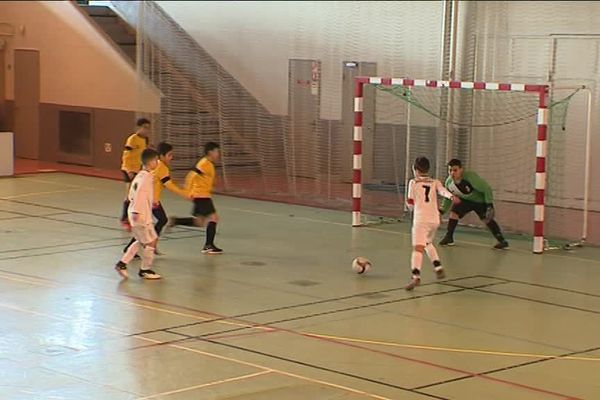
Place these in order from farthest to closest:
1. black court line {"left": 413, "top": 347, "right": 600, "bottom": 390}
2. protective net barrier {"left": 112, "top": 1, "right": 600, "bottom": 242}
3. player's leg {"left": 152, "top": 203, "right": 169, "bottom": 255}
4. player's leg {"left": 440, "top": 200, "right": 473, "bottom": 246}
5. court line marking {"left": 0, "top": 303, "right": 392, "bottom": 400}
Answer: protective net barrier {"left": 112, "top": 1, "right": 600, "bottom": 242} < player's leg {"left": 440, "top": 200, "right": 473, "bottom": 246} < player's leg {"left": 152, "top": 203, "right": 169, "bottom": 255} < black court line {"left": 413, "top": 347, "right": 600, "bottom": 390} < court line marking {"left": 0, "top": 303, "right": 392, "bottom": 400}

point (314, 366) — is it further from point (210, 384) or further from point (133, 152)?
point (133, 152)

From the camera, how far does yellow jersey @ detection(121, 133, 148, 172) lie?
621 inches

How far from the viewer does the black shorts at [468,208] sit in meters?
14.8

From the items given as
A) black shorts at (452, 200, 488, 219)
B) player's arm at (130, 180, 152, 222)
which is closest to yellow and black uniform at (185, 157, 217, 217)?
player's arm at (130, 180, 152, 222)

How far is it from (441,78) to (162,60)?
241 inches

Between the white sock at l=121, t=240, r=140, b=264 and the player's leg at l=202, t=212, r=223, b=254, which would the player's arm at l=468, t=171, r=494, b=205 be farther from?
the white sock at l=121, t=240, r=140, b=264

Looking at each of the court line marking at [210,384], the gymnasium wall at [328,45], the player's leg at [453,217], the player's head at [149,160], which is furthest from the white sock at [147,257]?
the gymnasium wall at [328,45]

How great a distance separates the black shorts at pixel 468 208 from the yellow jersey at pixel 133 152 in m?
4.57

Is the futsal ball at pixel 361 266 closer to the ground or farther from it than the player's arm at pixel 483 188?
closer to the ground

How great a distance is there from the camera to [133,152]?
51.9 ft

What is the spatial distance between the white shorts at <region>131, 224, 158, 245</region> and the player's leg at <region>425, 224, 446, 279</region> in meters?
2.98

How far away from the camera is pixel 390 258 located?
13.8m

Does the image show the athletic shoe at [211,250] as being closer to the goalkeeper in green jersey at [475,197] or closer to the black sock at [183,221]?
the black sock at [183,221]

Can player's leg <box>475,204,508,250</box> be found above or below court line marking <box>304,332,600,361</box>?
above
